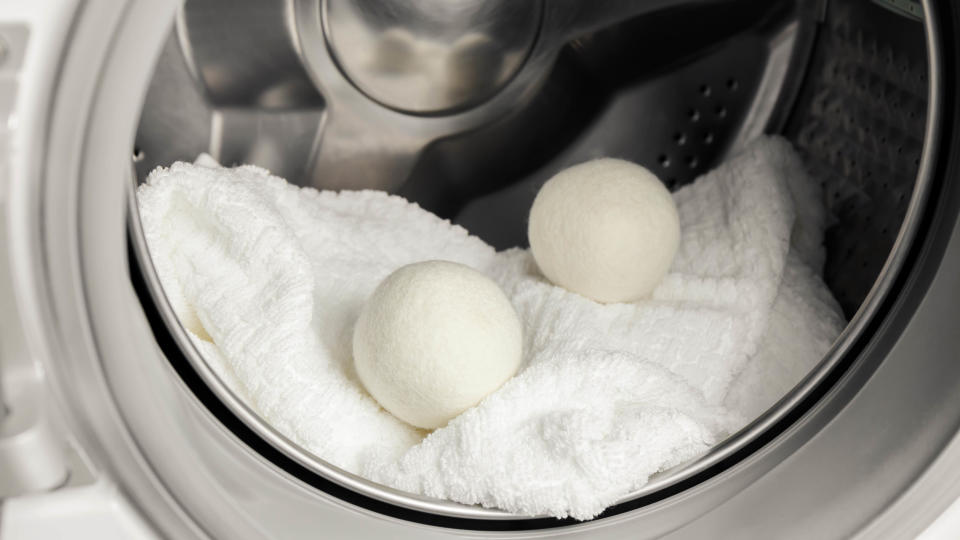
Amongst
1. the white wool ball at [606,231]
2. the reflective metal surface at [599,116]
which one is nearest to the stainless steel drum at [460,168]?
the reflective metal surface at [599,116]

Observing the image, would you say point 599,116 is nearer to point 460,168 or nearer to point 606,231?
point 460,168

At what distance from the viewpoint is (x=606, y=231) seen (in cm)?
73

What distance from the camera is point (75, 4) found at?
41cm

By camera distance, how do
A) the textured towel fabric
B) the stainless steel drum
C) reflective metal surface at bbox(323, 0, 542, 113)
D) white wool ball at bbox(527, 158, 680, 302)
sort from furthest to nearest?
reflective metal surface at bbox(323, 0, 542, 113), white wool ball at bbox(527, 158, 680, 302), the textured towel fabric, the stainless steel drum

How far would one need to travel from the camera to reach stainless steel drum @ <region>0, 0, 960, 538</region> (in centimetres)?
42

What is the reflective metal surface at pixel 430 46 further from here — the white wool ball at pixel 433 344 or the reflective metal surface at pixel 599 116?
the white wool ball at pixel 433 344

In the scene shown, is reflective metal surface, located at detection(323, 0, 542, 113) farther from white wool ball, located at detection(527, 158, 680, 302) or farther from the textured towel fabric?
white wool ball, located at detection(527, 158, 680, 302)

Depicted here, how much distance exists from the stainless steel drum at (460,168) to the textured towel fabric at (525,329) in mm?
43

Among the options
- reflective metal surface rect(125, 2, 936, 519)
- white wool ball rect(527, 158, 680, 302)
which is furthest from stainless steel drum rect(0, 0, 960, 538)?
white wool ball rect(527, 158, 680, 302)

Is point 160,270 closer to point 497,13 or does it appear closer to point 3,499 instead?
point 3,499

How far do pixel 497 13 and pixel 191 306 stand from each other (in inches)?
17.1

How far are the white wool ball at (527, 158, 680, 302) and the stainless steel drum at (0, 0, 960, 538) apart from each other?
0.16 m

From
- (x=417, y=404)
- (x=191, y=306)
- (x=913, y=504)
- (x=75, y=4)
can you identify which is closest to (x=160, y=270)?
(x=191, y=306)

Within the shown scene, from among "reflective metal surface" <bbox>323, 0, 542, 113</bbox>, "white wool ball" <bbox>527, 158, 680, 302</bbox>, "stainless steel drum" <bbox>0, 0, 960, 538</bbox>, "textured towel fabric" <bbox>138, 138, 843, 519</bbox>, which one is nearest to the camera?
"stainless steel drum" <bbox>0, 0, 960, 538</bbox>
